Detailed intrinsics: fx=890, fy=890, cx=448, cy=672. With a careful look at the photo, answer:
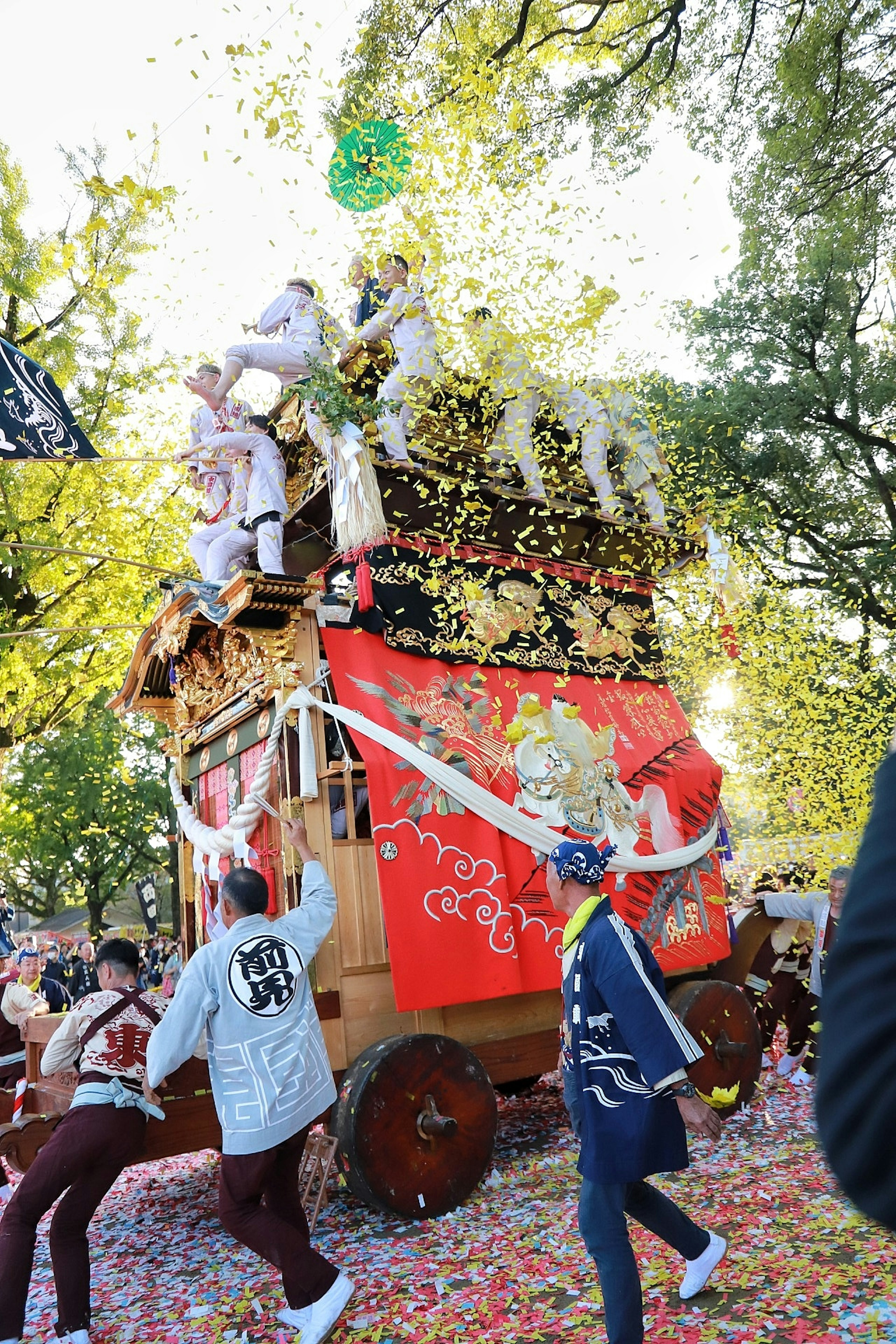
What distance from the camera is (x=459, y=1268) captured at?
14.0 ft

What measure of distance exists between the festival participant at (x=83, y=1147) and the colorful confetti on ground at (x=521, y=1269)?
1.24 ft

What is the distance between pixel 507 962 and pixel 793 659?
373 cm

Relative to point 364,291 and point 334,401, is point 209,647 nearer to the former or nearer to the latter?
point 334,401

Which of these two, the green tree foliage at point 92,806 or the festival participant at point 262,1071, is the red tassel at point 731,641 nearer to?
the festival participant at point 262,1071

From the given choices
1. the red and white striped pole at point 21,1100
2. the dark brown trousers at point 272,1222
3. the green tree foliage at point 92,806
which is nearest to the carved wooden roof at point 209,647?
the red and white striped pole at point 21,1100

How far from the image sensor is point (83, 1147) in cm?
386

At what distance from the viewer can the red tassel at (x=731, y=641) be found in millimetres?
7957

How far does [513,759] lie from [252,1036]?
297 centimetres

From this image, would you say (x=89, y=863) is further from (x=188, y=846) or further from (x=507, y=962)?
(x=507, y=962)

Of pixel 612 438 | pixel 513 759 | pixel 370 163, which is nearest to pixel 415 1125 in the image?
pixel 513 759

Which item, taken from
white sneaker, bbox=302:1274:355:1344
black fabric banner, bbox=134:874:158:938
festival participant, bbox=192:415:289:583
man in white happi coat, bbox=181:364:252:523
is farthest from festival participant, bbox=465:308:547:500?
black fabric banner, bbox=134:874:158:938

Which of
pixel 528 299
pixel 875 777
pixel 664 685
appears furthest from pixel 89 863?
pixel 875 777

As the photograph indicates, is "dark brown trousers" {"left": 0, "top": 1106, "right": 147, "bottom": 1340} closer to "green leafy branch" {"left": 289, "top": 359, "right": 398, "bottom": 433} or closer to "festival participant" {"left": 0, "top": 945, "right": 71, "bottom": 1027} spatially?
"festival participant" {"left": 0, "top": 945, "right": 71, "bottom": 1027}

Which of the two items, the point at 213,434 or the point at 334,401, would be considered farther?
the point at 213,434
